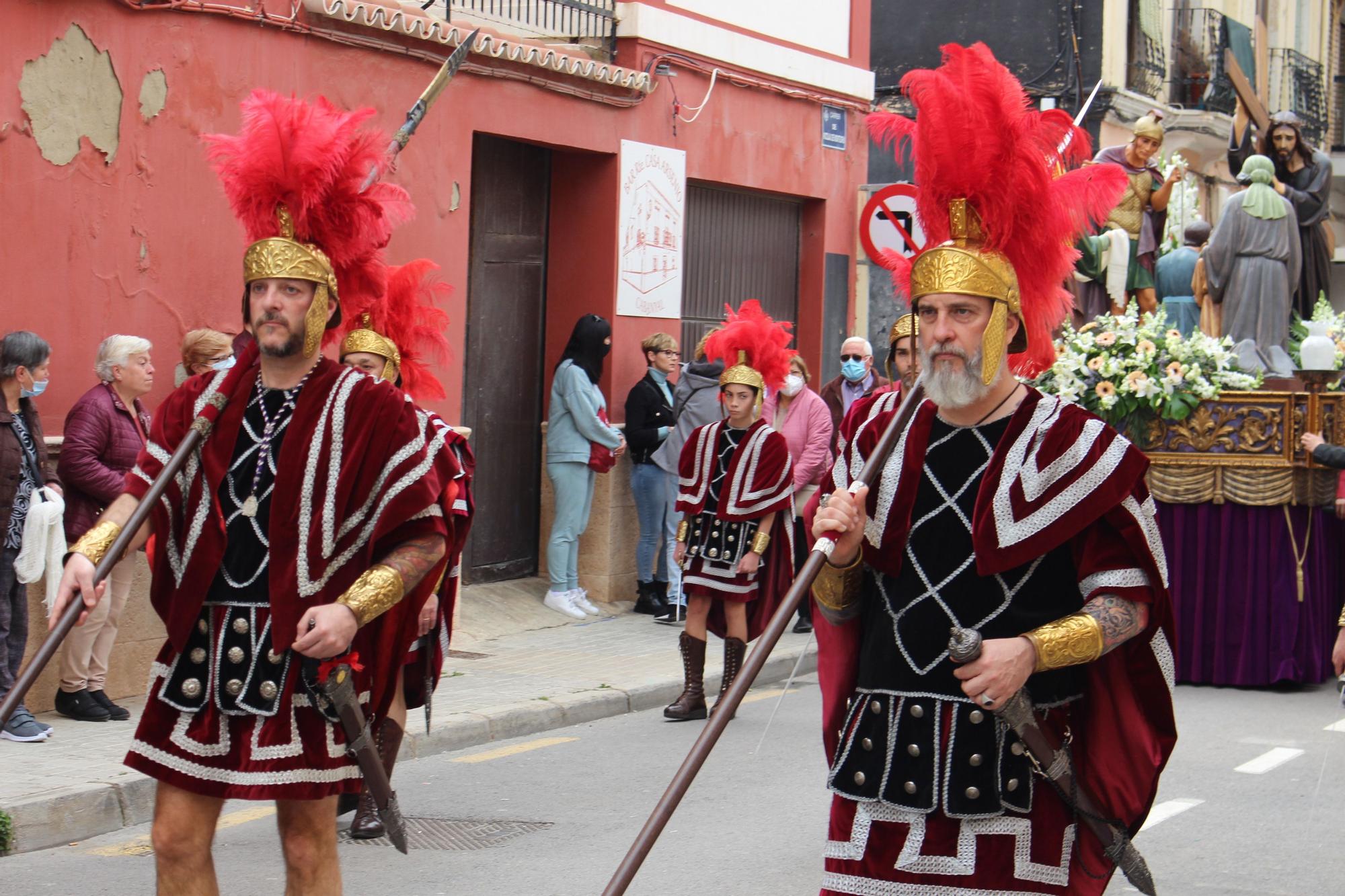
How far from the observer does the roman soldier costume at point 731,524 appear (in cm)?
927

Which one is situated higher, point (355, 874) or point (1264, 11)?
point (1264, 11)

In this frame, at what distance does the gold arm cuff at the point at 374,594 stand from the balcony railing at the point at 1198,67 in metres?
21.4

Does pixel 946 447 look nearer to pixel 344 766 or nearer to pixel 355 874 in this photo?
pixel 344 766

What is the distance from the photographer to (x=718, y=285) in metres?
15.0

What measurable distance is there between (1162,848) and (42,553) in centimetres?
493

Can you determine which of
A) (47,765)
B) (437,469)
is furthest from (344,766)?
(47,765)

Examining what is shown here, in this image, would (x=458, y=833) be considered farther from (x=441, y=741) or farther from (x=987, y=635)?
(x=987, y=635)

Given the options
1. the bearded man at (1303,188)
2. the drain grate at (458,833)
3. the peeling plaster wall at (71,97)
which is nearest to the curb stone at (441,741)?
the drain grate at (458,833)

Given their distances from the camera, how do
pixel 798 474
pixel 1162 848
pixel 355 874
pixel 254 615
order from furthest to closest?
pixel 798 474 < pixel 1162 848 < pixel 355 874 < pixel 254 615

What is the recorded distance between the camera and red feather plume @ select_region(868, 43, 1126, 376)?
4023 mm

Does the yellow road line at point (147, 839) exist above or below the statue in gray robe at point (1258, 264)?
below

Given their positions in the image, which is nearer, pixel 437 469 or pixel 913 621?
pixel 913 621

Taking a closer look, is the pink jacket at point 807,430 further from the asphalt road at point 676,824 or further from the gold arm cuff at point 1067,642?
the gold arm cuff at point 1067,642

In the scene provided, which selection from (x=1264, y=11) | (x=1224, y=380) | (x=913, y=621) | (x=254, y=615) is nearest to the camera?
(x=913, y=621)
